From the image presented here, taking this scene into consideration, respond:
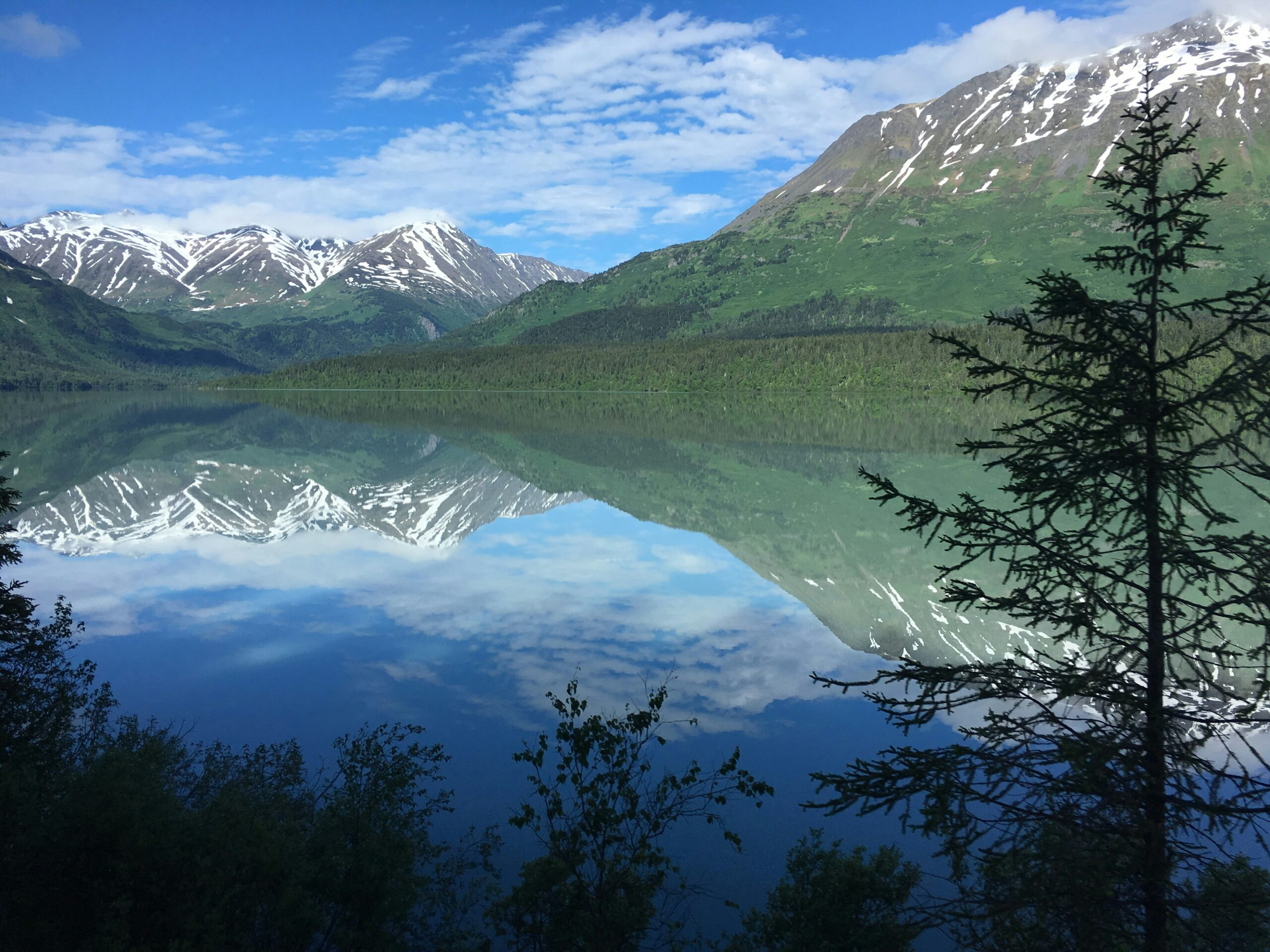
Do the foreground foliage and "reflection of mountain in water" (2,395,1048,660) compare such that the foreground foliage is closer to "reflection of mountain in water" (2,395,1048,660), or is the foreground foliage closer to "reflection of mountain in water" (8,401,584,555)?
"reflection of mountain in water" (2,395,1048,660)

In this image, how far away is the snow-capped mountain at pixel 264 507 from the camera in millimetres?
42312

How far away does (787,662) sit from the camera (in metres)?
22.5

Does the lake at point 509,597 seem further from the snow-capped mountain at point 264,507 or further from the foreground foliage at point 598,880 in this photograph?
the foreground foliage at point 598,880

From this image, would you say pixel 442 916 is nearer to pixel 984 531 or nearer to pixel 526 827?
pixel 526 827

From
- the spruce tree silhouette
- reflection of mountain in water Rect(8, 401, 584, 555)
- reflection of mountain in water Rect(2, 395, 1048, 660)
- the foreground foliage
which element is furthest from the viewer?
reflection of mountain in water Rect(8, 401, 584, 555)

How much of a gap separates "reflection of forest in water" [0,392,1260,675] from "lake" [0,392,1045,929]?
0.30m

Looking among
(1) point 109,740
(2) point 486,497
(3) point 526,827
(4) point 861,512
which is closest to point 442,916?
(3) point 526,827

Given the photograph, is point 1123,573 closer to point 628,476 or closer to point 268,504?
point 268,504

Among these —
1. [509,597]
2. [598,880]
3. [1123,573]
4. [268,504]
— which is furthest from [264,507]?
[1123,573]

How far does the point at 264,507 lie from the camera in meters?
50.3

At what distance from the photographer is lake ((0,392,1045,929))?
17.9 m

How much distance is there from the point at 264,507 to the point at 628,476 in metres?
25.5

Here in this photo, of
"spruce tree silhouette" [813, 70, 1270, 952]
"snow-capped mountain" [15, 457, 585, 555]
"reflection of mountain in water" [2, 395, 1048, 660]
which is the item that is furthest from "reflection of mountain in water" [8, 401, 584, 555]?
"spruce tree silhouette" [813, 70, 1270, 952]

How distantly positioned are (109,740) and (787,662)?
1593cm
